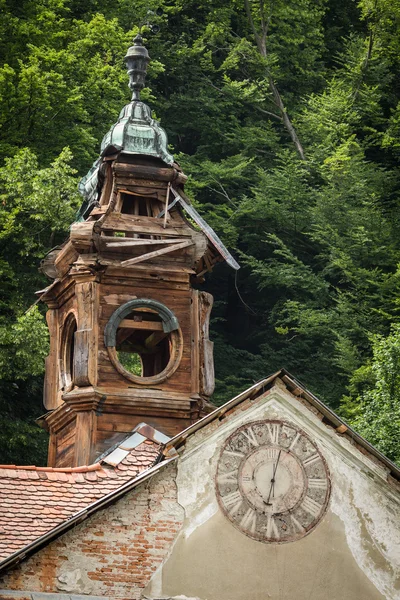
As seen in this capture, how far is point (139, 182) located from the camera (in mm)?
32375

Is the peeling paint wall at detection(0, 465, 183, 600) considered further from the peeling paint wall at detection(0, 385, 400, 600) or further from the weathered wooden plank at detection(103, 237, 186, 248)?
the weathered wooden plank at detection(103, 237, 186, 248)

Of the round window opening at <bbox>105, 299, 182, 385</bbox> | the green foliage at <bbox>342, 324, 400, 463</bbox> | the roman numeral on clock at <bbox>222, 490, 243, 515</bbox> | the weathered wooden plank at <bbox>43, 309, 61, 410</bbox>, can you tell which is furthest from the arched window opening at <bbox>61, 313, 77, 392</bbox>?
the green foliage at <bbox>342, 324, 400, 463</bbox>

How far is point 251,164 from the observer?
52406mm

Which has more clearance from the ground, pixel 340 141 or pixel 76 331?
pixel 340 141

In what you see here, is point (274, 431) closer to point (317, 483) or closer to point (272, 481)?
point (272, 481)

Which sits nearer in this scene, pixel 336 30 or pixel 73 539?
pixel 73 539

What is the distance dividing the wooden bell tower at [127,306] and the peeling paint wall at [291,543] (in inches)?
137

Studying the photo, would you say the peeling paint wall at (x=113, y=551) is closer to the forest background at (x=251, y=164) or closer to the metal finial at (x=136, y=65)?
the metal finial at (x=136, y=65)

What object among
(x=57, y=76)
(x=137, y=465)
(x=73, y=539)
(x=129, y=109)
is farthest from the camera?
(x=57, y=76)

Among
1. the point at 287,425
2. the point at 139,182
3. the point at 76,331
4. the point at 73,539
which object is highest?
the point at 139,182

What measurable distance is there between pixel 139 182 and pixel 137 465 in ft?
18.6

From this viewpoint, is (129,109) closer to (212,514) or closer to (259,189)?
(212,514)

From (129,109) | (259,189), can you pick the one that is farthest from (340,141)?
(129,109)

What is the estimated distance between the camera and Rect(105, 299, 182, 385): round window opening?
3069 centimetres
